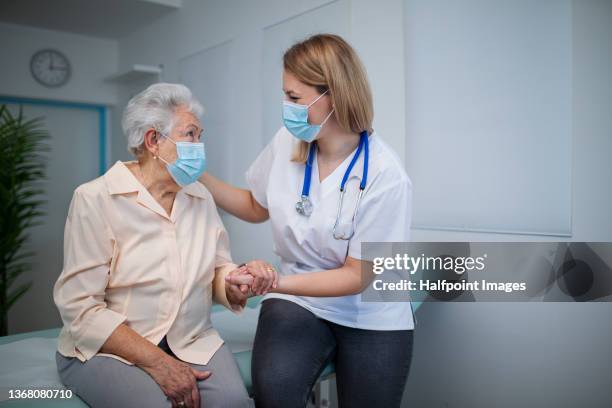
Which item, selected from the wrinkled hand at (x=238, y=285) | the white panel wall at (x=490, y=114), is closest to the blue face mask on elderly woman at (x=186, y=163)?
the wrinkled hand at (x=238, y=285)

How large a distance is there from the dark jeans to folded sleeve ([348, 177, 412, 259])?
0.88 feet

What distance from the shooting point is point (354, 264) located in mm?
1608

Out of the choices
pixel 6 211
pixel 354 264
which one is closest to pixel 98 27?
pixel 6 211

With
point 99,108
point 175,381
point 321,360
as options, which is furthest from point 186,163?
point 99,108

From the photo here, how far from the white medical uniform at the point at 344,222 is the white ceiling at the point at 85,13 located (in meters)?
2.87

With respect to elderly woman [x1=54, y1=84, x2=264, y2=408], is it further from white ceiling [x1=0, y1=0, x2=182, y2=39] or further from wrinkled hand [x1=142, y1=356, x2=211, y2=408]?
white ceiling [x1=0, y1=0, x2=182, y2=39]

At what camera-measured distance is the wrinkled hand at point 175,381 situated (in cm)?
134

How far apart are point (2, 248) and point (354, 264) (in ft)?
9.43


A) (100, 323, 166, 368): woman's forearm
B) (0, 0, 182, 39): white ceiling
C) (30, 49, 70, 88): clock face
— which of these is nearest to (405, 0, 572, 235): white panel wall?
(100, 323, 166, 368): woman's forearm

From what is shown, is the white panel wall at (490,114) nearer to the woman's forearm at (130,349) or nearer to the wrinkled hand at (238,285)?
the wrinkled hand at (238,285)

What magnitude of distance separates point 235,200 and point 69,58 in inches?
137

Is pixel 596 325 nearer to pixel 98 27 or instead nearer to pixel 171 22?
pixel 171 22

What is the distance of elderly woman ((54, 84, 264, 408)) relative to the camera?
137cm

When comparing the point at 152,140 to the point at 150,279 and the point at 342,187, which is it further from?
the point at 342,187
